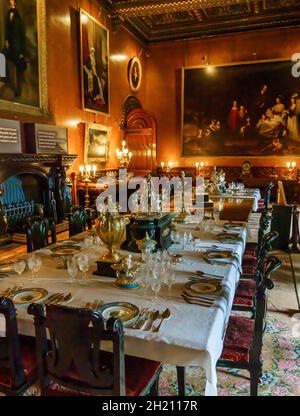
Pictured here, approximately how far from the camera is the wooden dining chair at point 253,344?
1958mm

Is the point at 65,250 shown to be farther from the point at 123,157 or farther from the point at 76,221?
the point at 123,157

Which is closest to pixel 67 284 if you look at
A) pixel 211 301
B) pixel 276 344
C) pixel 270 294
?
pixel 211 301

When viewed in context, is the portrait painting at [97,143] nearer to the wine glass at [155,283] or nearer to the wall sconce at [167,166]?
the wall sconce at [167,166]

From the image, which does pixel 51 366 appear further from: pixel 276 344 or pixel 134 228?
pixel 276 344

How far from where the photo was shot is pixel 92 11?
25.6 ft

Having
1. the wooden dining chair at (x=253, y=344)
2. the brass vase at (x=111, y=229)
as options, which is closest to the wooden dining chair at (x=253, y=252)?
the wooden dining chair at (x=253, y=344)

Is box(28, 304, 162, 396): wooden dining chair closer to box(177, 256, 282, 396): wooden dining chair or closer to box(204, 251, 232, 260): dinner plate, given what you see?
box(177, 256, 282, 396): wooden dining chair

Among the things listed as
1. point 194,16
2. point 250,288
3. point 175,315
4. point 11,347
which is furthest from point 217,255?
point 194,16

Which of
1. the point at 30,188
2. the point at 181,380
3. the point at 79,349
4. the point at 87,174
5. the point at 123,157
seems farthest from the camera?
the point at 123,157

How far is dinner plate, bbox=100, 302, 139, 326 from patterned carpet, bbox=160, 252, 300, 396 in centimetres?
100

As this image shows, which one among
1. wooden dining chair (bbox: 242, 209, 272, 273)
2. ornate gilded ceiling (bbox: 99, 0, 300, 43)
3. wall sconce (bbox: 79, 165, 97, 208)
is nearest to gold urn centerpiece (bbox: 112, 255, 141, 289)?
wooden dining chair (bbox: 242, 209, 272, 273)

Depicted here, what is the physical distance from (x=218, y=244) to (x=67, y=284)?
1498 millimetres

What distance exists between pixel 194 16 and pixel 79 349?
Answer: 10.7m

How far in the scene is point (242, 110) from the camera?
430 inches
